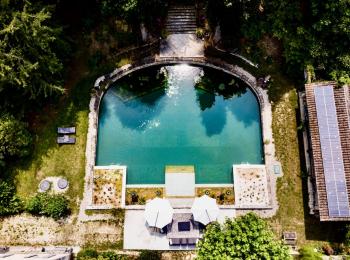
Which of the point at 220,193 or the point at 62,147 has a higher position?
the point at 62,147

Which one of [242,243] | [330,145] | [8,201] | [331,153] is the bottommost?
[242,243]

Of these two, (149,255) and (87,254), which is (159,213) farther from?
(87,254)

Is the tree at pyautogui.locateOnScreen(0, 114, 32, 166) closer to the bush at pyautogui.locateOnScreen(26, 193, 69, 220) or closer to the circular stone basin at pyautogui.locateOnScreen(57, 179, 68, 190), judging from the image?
the circular stone basin at pyautogui.locateOnScreen(57, 179, 68, 190)

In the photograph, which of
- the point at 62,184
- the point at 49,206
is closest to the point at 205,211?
the point at 62,184

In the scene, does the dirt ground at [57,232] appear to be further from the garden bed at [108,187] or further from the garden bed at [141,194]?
the garden bed at [141,194]

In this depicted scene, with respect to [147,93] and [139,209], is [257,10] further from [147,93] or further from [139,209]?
[139,209]

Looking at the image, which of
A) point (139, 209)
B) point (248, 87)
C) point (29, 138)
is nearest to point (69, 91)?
point (29, 138)
